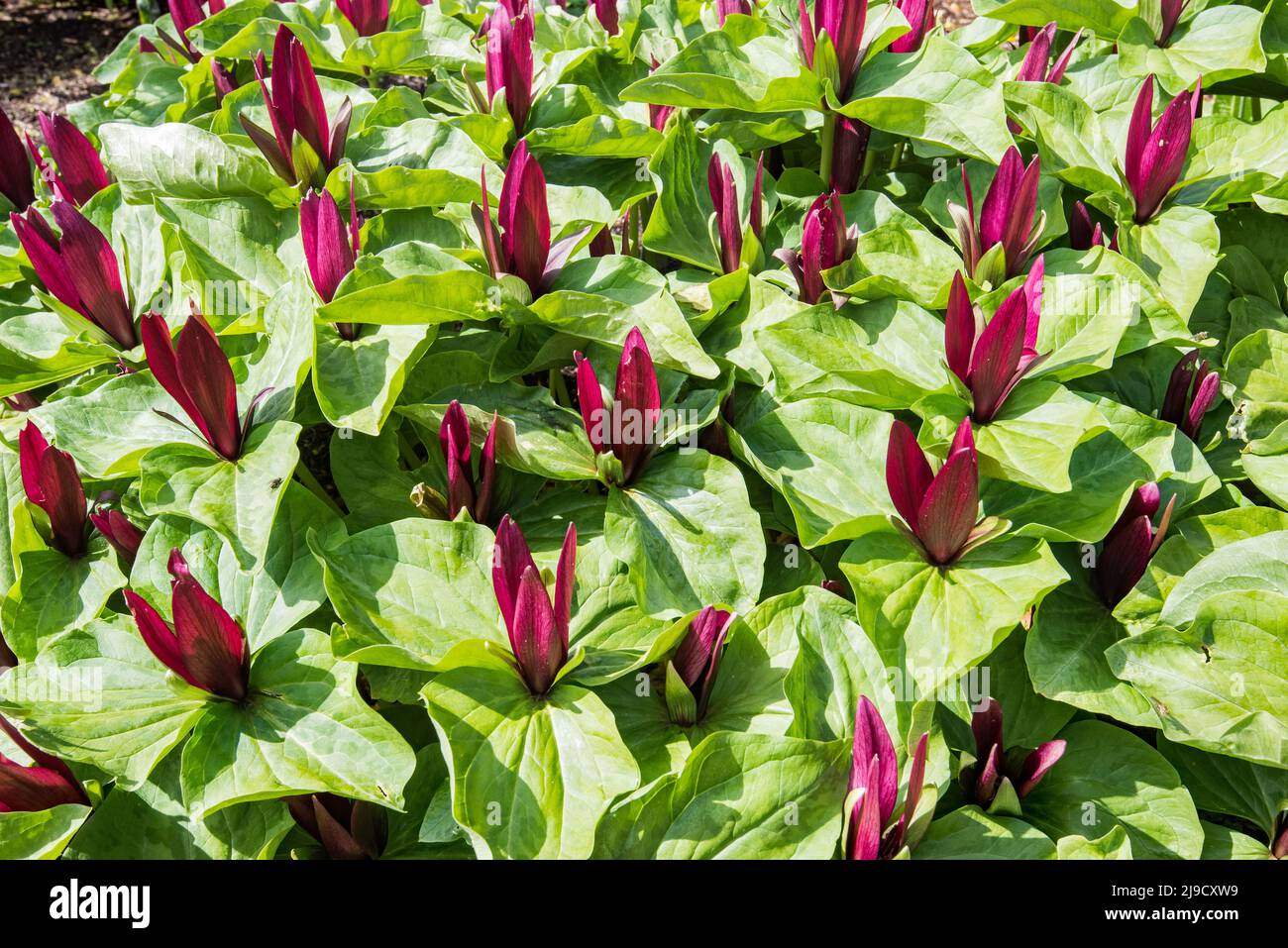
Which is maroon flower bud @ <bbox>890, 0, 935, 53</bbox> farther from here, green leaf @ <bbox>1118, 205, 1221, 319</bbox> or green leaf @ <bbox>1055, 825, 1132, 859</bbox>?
green leaf @ <bbox>1055, 825, 1132, 859</bbox>

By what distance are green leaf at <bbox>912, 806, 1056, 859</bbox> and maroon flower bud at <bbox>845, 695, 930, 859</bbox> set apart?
10 cm

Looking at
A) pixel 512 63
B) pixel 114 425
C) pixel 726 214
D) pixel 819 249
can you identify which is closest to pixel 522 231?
pixel 726 214

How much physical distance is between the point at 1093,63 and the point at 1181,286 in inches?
31.9

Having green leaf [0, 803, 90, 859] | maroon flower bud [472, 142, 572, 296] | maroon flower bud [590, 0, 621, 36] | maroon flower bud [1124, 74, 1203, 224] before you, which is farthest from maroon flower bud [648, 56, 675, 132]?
green leaf [0, 803, 90, 859]

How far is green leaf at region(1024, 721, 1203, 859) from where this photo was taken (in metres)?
1.50

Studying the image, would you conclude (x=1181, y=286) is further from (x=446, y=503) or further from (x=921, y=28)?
(x=446, y=503)

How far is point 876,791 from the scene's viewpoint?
1.28m

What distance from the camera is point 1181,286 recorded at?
1869mm

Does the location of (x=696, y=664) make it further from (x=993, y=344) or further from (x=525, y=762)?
(x=993, y=344)

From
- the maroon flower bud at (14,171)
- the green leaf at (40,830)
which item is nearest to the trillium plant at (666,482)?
the green leaf at (40,830)

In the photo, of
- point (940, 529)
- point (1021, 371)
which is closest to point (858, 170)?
point (1021, 371)

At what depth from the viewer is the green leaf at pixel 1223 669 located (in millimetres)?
1443

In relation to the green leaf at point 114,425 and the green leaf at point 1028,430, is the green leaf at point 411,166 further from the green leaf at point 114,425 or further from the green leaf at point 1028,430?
the green leaf at point 1028,430

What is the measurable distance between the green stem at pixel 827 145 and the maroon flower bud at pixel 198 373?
1.33 metres
